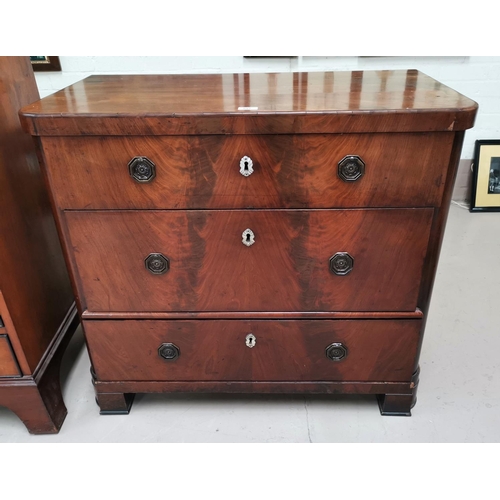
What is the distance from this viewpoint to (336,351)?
1.36 m

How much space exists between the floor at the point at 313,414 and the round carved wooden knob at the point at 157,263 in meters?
0.56

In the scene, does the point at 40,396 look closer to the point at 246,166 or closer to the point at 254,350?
the point at 254,350

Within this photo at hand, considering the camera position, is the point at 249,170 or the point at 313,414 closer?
the point at 249,170

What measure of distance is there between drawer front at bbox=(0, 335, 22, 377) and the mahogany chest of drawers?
0.21m

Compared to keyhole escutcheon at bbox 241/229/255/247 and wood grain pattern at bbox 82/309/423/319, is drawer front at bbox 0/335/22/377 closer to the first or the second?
wood grain pattern at bbox 82/309/423/319

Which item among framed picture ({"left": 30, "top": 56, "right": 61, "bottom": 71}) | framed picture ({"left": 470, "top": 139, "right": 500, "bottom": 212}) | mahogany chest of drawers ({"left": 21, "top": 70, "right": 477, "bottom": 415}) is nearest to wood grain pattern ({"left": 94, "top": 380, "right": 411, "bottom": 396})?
mahogany chest of drawers ({"left": 21, "top": 70, "right": 477, "bottom": 415})

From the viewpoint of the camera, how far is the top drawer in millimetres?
1086

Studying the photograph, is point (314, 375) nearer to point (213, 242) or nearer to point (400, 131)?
point (213, 242)

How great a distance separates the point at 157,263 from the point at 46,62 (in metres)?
1.83

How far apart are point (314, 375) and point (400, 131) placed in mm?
783

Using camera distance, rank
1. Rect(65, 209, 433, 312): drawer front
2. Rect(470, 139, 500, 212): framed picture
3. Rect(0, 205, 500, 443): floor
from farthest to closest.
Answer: Rect(470, 139, 500, 212): framed picture
Rect(0, 205, 500, 443): floor
Rect(65, 209, 433, 312): drawer front

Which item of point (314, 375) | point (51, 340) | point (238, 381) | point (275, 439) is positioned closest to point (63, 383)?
point (51, 340)

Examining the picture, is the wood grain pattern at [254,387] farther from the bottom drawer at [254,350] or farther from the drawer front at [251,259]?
the drawer front at [251,259]

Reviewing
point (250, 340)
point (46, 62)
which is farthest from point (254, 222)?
point (46, 62)
